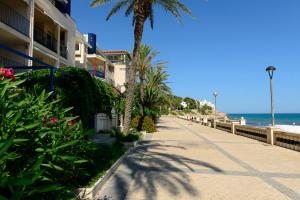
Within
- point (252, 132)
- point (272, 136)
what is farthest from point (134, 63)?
point (252, 132)

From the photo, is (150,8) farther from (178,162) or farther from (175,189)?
(175,189)

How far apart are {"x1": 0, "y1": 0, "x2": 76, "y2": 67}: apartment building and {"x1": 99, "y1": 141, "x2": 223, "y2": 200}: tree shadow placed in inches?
386

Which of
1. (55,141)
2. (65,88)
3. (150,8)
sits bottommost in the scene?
(55,141)

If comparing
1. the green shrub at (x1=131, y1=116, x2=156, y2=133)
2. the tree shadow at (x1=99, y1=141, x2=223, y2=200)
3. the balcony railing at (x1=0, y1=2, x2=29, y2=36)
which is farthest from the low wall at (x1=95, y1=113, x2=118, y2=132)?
the tree shadow at (x1=99, y1=141, x2=223, y2=200)

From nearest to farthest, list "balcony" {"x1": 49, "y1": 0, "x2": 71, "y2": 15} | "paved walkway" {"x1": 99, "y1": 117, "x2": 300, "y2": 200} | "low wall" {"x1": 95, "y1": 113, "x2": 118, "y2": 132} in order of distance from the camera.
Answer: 1. "paved walkway" {"x1": 99, "y1": 117, "x2": 300, "y2": 200}
2. "low wall" {"x1": 95, "y1": 113, "x2": 118, "y2": 132}
3. "balcony" {"x1": 49, "y1": 0, "x2": 71, "y2": 15}

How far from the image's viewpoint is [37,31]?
20500 mm

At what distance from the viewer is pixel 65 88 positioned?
12844mm

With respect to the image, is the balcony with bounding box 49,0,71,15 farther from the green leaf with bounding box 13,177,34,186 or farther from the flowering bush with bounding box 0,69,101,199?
the green leaf with bounding box 13,177,34,186

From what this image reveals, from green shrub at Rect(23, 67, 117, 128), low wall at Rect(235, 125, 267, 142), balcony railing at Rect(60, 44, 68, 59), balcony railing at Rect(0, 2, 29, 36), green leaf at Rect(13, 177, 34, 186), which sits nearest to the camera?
green leaf at Rect(13, 177, 34, 186)

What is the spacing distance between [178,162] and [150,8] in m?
10.9

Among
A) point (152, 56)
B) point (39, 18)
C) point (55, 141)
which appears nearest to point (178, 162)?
point (55, 141)

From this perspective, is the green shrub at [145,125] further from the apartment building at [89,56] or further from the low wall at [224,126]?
the apartment building at [89,56]

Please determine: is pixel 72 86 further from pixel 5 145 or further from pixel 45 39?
pixel 5 145

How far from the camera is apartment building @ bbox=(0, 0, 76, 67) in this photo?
52.3ft
